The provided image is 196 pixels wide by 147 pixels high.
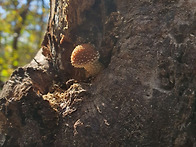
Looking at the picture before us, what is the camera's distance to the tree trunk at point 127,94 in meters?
1.63

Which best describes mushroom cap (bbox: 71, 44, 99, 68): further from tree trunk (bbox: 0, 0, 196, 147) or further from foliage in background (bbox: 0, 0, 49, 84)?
foliage in background (bbox: 0, 0, 49, 84)

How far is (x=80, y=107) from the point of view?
1.89m

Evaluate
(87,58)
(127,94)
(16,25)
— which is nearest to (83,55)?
(87,58)

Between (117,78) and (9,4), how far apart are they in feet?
22.4

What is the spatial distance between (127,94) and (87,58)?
2.08 ft

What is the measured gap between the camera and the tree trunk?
163 centimetres

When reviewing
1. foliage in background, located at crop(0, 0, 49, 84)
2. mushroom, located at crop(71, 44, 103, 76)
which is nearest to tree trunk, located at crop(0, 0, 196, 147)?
mushroom, located at crop(71, 44, 103, 76)

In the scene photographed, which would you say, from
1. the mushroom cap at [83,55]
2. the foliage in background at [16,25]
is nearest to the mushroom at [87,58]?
the mushroom cap at [83,55]

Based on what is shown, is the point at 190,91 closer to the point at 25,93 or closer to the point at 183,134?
the point at 183,134

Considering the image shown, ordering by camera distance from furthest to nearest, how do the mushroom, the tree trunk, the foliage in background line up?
1. the foliage in background
2. the mushroom
3. the tree trunk

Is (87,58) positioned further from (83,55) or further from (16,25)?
(16,25)

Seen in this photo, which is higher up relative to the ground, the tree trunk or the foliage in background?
the foliage in background

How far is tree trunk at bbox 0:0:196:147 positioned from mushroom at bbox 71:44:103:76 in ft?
0.24

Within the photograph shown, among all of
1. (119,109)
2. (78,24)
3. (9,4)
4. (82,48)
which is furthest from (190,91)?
(9,4)
